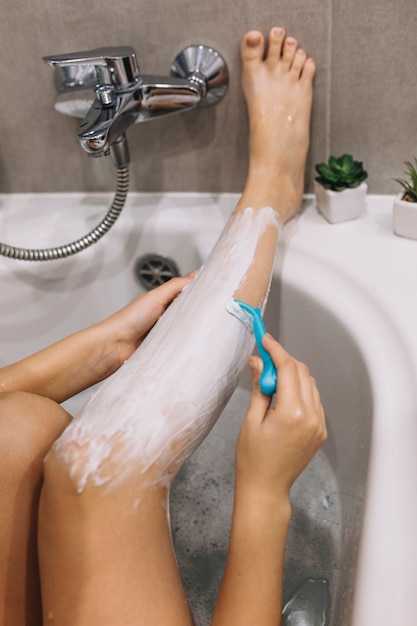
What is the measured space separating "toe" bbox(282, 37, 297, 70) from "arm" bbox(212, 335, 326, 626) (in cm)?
52

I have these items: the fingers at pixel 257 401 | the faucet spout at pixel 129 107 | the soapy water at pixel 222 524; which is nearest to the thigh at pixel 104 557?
the fingers at pixel 257 401

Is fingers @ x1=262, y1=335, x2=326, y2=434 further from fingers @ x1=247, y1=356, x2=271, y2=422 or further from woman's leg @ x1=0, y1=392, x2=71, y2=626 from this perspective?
woman's leg @ x1=0, y1=392, x2=71, y2=626

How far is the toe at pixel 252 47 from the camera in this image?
2.74 feet

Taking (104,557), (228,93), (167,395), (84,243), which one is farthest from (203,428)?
(228,93)

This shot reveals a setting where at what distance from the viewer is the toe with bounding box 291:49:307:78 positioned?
849 millimetres

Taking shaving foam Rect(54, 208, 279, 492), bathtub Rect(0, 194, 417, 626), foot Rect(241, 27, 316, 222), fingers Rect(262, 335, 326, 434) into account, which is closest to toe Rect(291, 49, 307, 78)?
foot Rect(241, 27, 316, 222)

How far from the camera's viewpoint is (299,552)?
74 centimetres

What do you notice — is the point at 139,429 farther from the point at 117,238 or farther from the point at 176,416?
the point at 117,238

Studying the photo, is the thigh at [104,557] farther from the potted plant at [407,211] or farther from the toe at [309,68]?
the toe at [309,68]

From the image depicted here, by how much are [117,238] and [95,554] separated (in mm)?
607

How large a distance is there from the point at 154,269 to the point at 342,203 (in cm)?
34

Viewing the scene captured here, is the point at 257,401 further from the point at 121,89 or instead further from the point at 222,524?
the point at 121,89

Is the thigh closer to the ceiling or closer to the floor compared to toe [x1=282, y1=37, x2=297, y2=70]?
closer to the floor

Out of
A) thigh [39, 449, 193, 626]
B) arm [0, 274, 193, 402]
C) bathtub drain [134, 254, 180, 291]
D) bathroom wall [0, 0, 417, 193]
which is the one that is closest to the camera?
thigh [39, 449, 193, 626]
